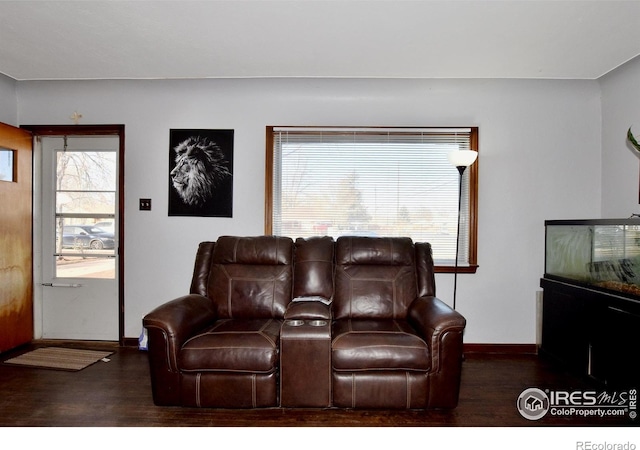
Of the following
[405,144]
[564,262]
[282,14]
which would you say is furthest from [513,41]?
[564,262]

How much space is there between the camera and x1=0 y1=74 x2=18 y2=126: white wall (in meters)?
3.42

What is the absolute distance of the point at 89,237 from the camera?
3.64m

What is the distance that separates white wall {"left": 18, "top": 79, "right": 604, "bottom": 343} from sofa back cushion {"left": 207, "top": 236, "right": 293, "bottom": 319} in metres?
0.63

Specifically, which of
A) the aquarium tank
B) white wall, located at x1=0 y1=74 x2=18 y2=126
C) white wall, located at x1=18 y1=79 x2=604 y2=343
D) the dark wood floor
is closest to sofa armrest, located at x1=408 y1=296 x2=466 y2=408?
the dark wood floor

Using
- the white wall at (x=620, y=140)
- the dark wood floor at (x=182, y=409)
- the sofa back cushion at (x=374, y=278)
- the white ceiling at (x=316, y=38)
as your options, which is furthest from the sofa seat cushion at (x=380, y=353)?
the white wall at (x=620, y=140)

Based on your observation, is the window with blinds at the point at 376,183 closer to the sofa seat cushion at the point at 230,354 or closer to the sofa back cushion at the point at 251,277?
the sofa back cushion at the point at 251,277

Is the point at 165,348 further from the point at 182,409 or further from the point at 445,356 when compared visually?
the point at 445,356

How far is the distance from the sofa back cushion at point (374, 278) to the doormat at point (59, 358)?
6.86 feet

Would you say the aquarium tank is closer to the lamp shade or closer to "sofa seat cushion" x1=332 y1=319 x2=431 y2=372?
the lamp shade

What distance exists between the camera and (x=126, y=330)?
3512 mm

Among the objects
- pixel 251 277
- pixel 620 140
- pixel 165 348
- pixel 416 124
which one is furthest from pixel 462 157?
pixel 165 348

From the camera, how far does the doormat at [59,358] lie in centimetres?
295
